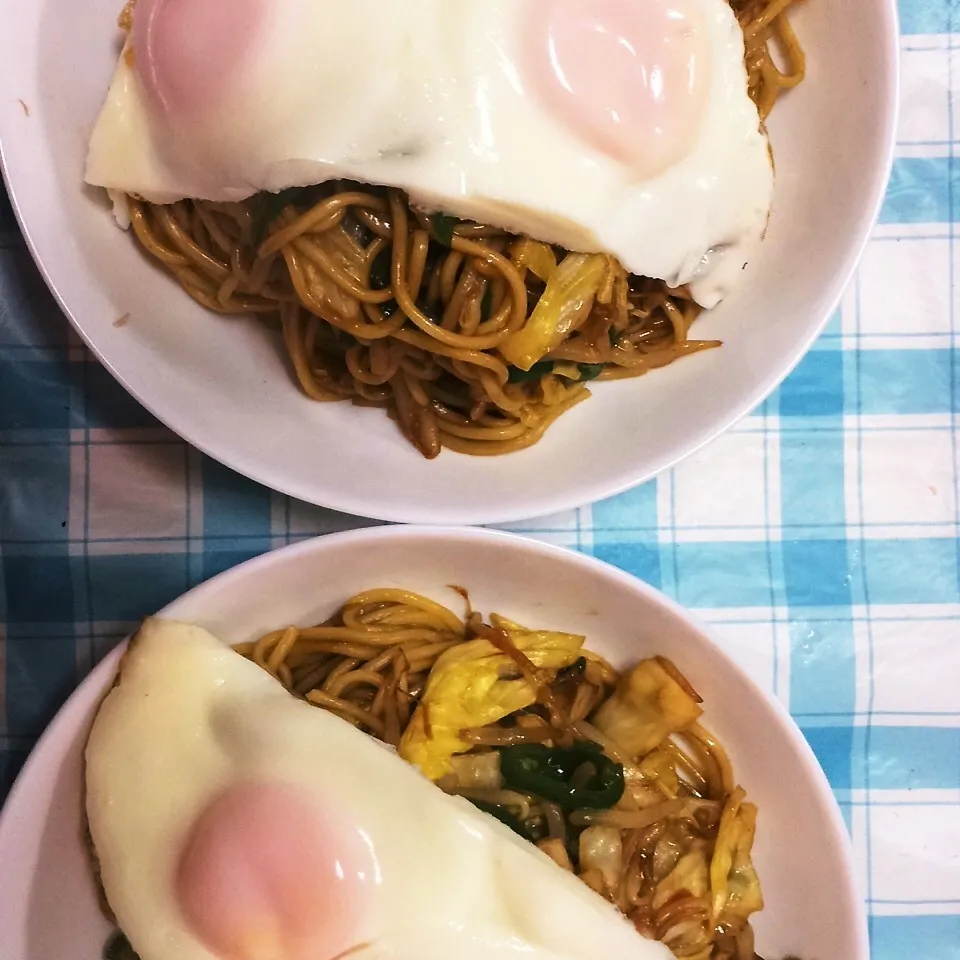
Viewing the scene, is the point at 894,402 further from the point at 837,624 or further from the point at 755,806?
the point at 755,806

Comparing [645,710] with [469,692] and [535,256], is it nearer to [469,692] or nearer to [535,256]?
[469,692]

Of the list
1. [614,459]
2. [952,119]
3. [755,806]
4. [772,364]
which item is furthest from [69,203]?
[952,119]

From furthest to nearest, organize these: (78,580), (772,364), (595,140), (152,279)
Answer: (78,580)
(152,279)
(772,364)
(595,140)

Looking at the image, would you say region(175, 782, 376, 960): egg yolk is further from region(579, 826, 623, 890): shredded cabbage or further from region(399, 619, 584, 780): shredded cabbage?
region(579, 826, 623, 890): shredded cabbage

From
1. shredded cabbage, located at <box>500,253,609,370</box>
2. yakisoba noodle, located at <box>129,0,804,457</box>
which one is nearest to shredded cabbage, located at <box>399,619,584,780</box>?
yakisoba noodle, located at <box>129,0,804,457</box>

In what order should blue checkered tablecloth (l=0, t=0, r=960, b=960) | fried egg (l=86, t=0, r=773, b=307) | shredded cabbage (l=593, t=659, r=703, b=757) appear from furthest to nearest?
blue checkered tablecloth (l=0, t=0, r=960, b=960) < shredded cabbage (l=593, t=659, r=703, b=757) < fried egg (l=86, t=0, r=773, b=307)

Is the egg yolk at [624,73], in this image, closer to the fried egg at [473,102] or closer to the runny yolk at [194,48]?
the fried egg at [473,102]

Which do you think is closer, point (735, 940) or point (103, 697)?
point (103, 697)
